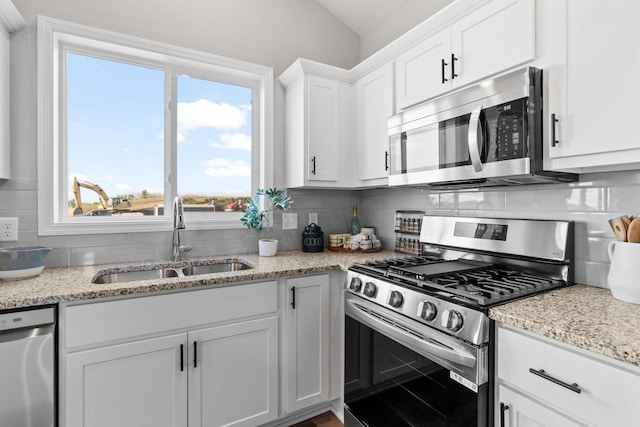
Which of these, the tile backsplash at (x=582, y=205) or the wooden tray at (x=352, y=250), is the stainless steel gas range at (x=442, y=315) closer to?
the tile backsplash at (x=582, y=205)

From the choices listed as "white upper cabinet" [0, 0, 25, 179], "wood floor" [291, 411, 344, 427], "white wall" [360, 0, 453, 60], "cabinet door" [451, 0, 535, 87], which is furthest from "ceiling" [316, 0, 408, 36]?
"wood floor" [291, 411, 344, 427]

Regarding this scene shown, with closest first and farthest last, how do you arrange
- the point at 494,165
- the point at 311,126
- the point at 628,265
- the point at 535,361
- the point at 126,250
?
the point at 535,361 < the point at 628,265 < the point at 494,165 < the point at 126,250 < the point at 311,126

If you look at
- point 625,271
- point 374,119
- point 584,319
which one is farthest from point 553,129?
point 374,119

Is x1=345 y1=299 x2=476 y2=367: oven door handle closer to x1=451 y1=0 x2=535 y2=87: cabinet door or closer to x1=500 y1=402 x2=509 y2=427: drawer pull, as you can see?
x1=500 y1=402 x2=509 y2=427: drawer pull

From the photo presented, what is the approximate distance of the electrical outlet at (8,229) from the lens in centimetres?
172

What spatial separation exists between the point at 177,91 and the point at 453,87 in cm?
176

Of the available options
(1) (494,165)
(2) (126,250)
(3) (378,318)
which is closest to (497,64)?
(1) (494,165)

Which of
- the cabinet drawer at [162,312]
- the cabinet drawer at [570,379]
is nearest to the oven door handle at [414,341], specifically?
the cabinet drawer at [570,379]

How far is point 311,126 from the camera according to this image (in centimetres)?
229

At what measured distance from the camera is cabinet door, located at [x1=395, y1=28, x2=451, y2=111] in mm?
1701

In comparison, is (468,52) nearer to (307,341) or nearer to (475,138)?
(475,138)

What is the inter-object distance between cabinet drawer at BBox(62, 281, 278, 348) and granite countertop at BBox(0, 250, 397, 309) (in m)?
0.05

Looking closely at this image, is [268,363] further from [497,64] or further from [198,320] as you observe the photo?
[497,64]

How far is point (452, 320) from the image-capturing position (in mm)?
1188
